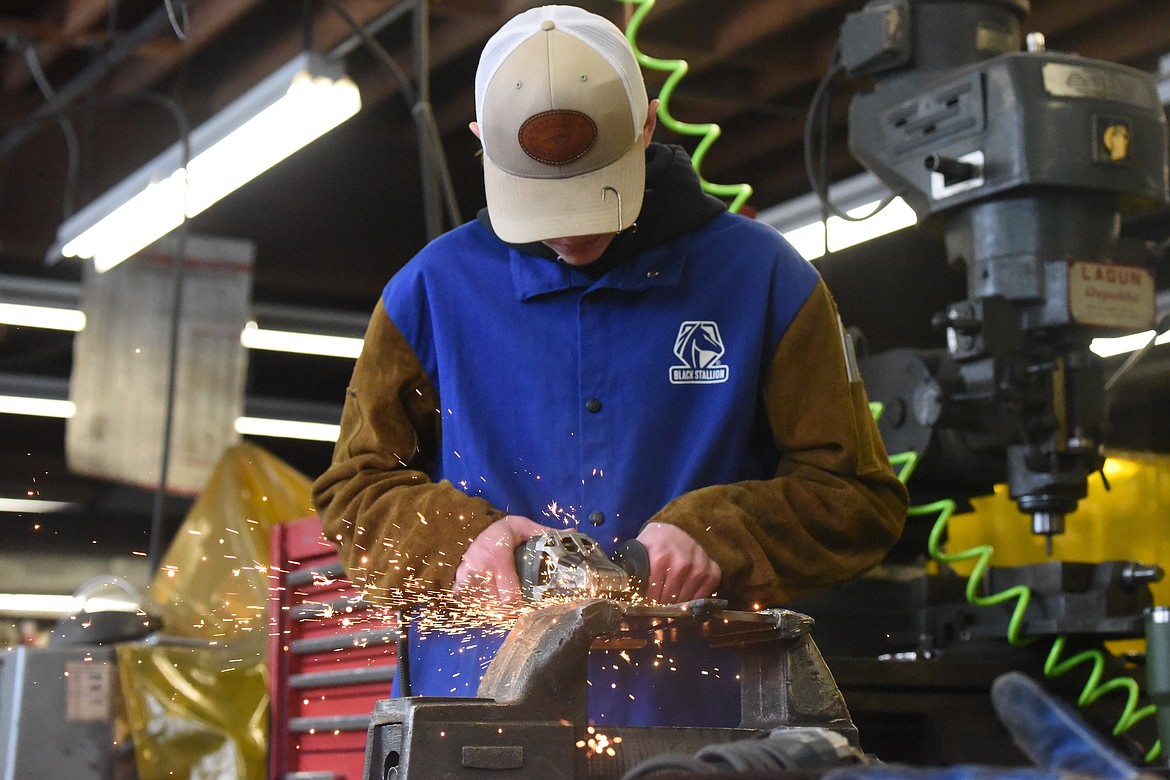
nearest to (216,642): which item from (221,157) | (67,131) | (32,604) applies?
(221,157)

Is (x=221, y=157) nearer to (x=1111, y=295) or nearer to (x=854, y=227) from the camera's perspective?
(x=854, y=227)

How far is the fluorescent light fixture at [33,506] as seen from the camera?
10234 millimetres

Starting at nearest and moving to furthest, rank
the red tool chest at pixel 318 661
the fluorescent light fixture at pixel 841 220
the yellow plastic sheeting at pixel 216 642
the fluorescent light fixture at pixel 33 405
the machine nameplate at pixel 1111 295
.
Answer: the machine nameplate at pixel 1111 295 → the red tool chest at pixel 318 661 → the yellow plastic sheeting at pixel 216 642 → the fluorescent light fixture at pixel 841 220 → the fluorescent light fixture at pixel 33 405

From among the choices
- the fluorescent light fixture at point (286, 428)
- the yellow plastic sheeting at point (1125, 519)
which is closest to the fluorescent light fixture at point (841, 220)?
the yellow plastic sheeting at point (1125, 519)

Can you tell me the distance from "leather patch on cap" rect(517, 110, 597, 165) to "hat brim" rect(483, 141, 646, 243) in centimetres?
3

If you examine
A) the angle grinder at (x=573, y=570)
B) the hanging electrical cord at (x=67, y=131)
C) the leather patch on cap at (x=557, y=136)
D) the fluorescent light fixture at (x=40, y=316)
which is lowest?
the angle grinder at (x=573, y=570)

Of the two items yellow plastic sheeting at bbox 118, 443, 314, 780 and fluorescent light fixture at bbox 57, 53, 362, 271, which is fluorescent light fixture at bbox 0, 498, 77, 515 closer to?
fluorescent light fixture at bbox 57, 53, 362, 271

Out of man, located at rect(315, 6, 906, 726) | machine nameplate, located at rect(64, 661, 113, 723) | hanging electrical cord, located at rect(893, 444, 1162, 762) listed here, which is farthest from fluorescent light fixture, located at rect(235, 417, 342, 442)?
man, located at rect(315, 6, 906, 726)

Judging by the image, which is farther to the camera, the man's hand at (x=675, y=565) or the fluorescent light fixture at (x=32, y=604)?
the fluorescent light fixture at (x=32, y=604)

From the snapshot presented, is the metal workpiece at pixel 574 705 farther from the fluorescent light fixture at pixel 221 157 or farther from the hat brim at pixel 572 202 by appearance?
the fluorescent light fixture at pixel 221 157

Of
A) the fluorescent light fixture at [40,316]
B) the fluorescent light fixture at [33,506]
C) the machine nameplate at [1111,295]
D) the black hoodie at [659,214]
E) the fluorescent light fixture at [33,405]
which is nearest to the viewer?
the black hoodie at [659,214]

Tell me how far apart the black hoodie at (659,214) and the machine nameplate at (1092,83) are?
2.39ft

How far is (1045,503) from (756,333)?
834 millimetres

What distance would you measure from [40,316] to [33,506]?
620 centimetres
